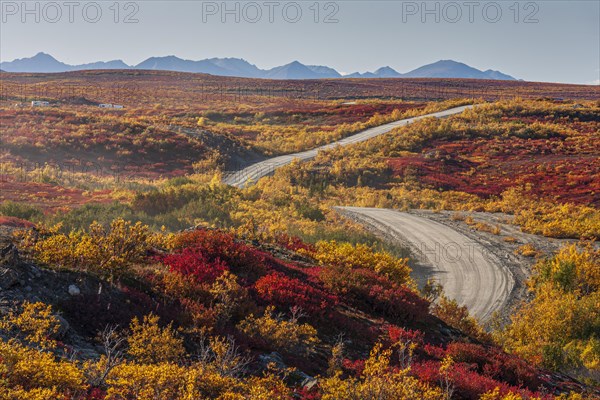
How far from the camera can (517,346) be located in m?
12.4

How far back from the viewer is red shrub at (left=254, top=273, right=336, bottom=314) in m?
8.70

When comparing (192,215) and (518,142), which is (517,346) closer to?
(192,215)

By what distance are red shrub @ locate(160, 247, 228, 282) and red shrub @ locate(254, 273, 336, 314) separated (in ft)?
2.77

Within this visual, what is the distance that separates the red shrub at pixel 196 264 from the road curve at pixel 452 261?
31.1ft

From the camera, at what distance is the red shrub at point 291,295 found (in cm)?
870

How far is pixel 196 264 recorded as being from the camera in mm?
9180

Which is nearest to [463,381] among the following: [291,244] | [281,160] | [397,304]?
[397,304]

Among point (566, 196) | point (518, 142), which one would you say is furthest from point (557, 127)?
point (566, 196)

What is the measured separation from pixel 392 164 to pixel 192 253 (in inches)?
1260

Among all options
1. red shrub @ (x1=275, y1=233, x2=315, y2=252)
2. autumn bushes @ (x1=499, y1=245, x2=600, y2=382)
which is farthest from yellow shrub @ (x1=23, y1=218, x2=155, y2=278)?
autumn bushes @ (x1=499, y1=245, x2=600, y2=382)

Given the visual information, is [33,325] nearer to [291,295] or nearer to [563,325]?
[291,295]

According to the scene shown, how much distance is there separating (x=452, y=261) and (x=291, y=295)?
12994mm

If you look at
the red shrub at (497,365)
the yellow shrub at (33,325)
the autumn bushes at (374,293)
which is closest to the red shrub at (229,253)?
the autumn bushes at (374,293)

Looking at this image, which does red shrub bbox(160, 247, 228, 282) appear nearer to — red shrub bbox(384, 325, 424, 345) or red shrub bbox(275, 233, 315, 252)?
red shrub bbox(384, 325, 424, 345)
